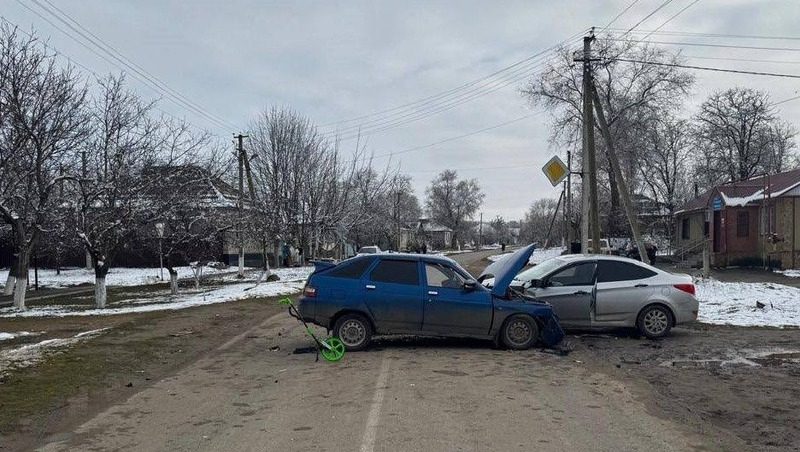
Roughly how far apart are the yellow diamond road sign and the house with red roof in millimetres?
14743

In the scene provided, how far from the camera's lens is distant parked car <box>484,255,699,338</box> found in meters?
11.9

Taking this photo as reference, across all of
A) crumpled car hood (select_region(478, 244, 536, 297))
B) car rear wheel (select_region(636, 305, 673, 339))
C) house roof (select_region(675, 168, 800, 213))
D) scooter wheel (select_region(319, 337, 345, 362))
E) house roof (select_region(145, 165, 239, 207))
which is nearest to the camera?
scooter wheel (select_region(319, 337, 345, 362))

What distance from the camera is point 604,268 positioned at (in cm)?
1223

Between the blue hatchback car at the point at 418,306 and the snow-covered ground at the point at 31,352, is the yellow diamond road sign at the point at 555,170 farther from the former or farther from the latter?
the snow-covered ground at the point at 31,352

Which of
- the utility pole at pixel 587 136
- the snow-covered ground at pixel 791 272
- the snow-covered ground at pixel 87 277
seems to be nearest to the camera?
the utility pole at pixel 587 136

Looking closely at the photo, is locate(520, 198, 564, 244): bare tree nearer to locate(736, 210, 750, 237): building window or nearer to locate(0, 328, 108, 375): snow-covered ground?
locate(736, 210, 750, 237): building window

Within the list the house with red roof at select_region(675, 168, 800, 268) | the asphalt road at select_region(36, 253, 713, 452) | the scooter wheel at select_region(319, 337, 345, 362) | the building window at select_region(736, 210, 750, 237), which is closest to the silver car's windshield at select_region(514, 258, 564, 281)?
the asphalt road at select_region(36, 253, 713, 452)

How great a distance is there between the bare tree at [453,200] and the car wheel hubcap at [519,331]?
113241 millimetres

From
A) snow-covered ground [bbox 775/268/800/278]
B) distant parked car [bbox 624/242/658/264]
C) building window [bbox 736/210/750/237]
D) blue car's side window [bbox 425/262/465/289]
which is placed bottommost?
snow-covered ground [bbox 775/268/800/278]

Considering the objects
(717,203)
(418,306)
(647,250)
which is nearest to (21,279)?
(418,306)

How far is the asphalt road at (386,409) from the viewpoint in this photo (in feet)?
18.8

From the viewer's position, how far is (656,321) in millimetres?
11945

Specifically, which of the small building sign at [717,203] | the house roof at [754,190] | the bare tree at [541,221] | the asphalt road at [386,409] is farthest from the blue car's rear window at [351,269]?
the bare tree at [541,221]

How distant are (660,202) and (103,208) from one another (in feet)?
166
